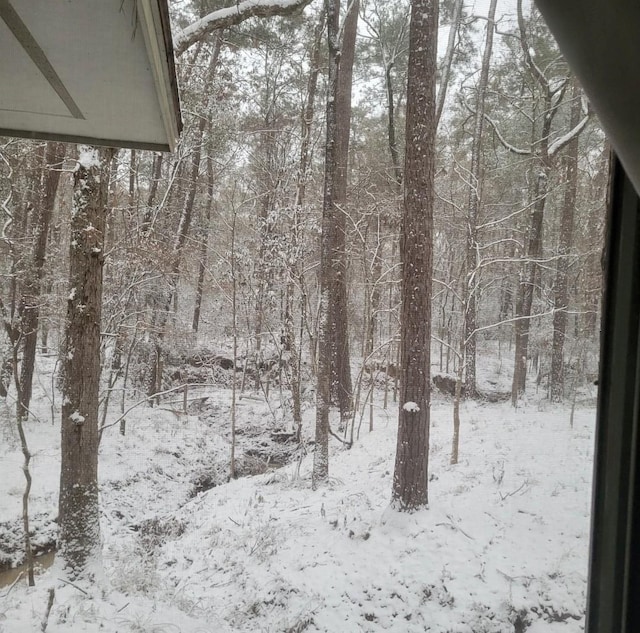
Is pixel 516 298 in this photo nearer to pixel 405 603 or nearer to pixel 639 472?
pixel 405 603

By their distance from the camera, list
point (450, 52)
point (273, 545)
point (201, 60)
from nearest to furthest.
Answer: point (273, 545) < point (450, 52) < point (201, 60)

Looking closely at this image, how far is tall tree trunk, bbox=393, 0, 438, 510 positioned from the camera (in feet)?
9.86

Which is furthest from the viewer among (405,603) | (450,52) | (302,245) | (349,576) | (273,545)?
(302,245)

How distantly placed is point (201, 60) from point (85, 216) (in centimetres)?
321

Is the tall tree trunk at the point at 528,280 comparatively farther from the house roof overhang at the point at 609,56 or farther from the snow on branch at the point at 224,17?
the house roof overhang at the point at 609,56

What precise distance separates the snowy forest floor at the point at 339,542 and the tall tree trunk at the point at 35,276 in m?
0.27

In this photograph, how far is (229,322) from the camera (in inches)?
257

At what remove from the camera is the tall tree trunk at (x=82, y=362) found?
2.64 m

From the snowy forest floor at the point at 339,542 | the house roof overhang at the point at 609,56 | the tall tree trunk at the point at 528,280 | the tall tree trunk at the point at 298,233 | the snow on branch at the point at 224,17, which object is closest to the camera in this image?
the house roof overhang at the point at 609,56

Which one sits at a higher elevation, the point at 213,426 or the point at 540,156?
the point at 540,156

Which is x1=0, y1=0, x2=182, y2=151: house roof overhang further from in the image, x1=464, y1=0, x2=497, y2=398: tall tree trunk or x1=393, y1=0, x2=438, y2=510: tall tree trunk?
x1=464, y1=0, x2=497, y2=398: tall tree trunk

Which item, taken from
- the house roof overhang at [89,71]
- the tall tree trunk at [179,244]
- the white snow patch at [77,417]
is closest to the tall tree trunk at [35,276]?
the tall tree trunk at [179,244]

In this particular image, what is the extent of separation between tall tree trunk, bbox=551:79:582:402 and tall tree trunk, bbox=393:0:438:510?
2.72 feet

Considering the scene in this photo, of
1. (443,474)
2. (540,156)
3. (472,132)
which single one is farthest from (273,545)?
(472,132)
